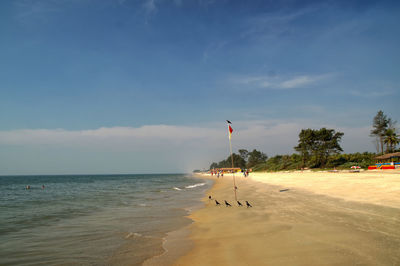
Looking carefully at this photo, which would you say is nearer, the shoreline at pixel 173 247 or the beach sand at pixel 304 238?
the beach sand at pixel 304 238

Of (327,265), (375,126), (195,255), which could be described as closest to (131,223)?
(195,255)

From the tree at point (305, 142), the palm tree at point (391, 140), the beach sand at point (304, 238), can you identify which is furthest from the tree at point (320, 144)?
the beach sand at point (304, 238)

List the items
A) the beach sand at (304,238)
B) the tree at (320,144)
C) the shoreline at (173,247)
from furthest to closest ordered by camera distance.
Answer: the tree at (320,144)
the shoreline at (173,247)
the beach sand at (304,238)

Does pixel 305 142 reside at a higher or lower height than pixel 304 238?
higher

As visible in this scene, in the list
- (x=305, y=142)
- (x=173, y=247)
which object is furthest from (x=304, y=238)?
(x=305, y=142)

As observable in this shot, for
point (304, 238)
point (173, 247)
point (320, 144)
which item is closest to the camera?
point (304, 238)

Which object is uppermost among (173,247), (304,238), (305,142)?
(305,142)

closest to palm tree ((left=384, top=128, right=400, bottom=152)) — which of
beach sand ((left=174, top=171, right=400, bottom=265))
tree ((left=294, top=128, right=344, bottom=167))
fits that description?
tree ((left=294, top=128, right=344, bottom=167))

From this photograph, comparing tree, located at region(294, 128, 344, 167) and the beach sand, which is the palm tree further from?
the beach sand

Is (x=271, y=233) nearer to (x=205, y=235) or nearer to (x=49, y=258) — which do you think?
(x=205, y=235)

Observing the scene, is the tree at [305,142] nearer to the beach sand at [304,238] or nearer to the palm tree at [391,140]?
the palm tree at [391,140]

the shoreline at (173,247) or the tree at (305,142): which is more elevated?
the tree at (305,142)

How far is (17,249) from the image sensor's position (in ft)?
26.7

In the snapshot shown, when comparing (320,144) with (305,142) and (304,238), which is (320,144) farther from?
(304,238)
